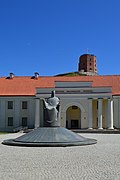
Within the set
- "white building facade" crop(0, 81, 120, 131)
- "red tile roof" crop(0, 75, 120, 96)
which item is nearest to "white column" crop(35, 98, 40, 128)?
"white building facade" crop(0, 81, 120, 131)

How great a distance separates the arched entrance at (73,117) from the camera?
5306 centimetres

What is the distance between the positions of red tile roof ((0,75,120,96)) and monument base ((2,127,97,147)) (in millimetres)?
30609

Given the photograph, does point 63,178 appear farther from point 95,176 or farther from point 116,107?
point 116,107

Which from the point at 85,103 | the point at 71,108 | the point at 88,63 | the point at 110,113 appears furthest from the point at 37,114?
the point at 88,63

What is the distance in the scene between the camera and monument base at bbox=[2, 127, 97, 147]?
20.5m

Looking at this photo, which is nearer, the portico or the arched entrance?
the portico

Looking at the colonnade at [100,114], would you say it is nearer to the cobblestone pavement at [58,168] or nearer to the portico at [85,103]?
the portico at [85,103]

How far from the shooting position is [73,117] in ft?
177

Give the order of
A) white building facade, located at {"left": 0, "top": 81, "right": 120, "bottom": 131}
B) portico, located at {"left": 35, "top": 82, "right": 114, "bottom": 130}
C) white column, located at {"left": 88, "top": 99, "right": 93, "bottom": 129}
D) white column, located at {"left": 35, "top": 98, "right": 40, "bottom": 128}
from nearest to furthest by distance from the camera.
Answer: white column, located at {"left": 88, "top": 99, "right": 93, "bottom": 129} → portico, located at {"left": 35, "top": 82, "right": 114, "bottom": 130} → white building facade, located at {"left": 0, "top": 81, "right": 120, "bottom": 131} → white column, located at {"left": 35, "top": 98, "right": 40, "bottom": 128}

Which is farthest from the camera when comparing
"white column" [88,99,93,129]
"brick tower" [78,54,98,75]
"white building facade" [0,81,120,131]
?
"brick tower" [78,54,98,75]

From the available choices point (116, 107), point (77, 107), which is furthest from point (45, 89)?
point (116, 107)

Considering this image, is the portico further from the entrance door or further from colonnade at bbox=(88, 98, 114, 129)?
the entrance door

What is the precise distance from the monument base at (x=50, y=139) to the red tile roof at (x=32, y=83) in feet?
100

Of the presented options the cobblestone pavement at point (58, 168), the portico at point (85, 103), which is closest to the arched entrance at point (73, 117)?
the portico at point (85, 103)
